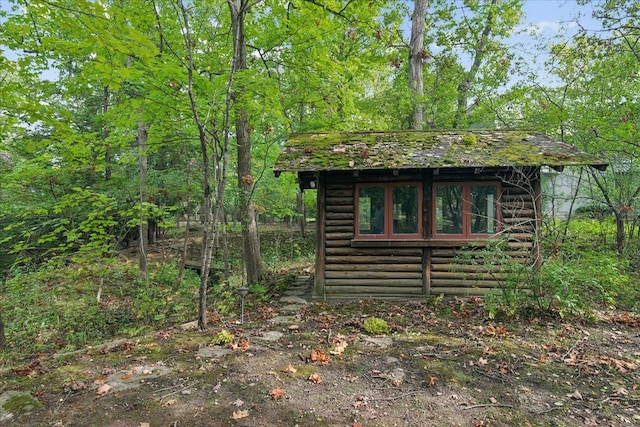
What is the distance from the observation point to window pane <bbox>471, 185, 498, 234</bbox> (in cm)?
779

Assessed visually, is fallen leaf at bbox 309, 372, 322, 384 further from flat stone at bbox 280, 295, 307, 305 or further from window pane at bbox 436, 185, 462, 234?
window pane at bbox 436, 185, 462, 234

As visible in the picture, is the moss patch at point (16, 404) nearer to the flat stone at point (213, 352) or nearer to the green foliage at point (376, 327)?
the flat stone at point (213, 352)

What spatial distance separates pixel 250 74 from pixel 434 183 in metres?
4.48

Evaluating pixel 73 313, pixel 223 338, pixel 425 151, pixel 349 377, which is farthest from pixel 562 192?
pixel 73 313

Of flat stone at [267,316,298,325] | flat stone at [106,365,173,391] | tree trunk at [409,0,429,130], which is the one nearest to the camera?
flat stone at [106,365,173,391]

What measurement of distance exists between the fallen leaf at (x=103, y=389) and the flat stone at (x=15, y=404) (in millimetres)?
509

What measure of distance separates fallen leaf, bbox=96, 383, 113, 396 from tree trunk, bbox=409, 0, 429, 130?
11649mm

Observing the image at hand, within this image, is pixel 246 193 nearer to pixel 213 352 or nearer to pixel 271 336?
pixel 271 336

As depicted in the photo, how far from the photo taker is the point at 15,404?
3693 millimetres

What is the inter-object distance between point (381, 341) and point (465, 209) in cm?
387

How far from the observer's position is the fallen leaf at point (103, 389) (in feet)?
12.7

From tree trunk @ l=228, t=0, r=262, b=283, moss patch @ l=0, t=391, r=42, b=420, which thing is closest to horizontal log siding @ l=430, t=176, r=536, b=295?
tree trunk @ l=228, t=0, r=262, b=283

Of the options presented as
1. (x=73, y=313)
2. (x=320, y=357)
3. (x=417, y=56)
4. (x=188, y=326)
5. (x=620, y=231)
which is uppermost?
(x=417, y=56)

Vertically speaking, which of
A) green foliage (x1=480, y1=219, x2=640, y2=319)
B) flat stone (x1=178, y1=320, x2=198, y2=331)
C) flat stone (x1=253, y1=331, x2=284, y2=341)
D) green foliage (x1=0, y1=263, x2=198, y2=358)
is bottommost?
green foliage (x1=0, y1=263, x2=198, y2=358)
